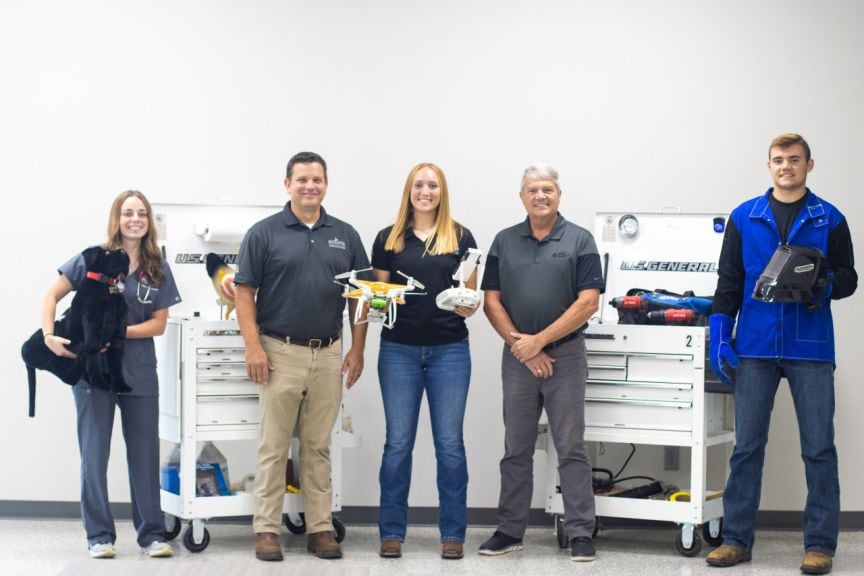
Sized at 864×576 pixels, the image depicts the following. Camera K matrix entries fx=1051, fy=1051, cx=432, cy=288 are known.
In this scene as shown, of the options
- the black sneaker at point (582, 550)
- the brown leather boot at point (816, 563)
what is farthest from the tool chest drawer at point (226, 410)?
the brown leather boot at point (816, 563)

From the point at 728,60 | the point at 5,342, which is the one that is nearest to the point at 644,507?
the point at 728,60

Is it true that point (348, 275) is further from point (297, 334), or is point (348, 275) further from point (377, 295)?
point (297, 334)

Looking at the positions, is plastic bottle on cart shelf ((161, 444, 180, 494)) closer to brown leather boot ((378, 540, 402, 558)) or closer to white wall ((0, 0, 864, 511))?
white wall ((0, 0, 864, 511))

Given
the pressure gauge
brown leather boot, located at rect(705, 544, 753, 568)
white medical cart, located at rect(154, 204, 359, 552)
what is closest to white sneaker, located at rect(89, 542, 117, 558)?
white medical cart, located at rect(154, 204, 359, 552)

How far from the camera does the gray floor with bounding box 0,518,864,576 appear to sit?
395 cm

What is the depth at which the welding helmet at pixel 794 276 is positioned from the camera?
377 cm

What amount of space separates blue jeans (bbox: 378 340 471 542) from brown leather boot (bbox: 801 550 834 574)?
129 centimetres

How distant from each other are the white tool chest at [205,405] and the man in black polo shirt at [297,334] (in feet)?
0.49

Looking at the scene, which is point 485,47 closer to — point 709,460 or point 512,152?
point 512,152

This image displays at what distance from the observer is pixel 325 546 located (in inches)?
161

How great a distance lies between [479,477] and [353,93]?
1.87 metres

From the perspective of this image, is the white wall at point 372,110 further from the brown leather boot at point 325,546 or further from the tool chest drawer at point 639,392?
the tool chest drawer at point 639,392

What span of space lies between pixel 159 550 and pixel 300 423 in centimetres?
71

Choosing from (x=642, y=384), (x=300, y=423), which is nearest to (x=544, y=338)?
(x=642, y=384)
